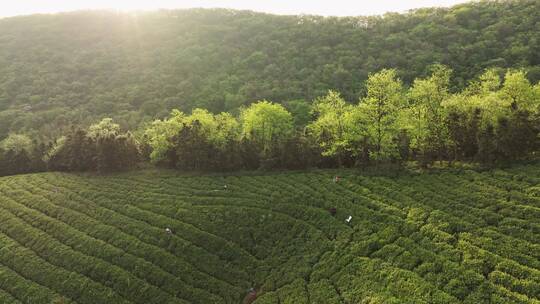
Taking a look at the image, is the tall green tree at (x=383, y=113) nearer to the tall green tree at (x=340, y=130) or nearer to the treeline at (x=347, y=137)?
the treeline at (x=347, y=137)

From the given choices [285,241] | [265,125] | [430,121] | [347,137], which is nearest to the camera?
[285,241]

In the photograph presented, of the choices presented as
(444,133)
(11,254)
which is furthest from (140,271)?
(444,133)

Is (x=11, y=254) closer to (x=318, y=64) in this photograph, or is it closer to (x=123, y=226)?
(x=123, y=226)

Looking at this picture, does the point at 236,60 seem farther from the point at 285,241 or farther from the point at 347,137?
the point at 285,241

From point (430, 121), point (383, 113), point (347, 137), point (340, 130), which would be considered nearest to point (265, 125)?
point (340, 130)

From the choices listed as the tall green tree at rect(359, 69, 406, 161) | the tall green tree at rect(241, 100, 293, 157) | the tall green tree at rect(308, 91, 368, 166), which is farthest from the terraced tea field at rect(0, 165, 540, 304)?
the tall green tree at rect(241, 100, 293, 157)

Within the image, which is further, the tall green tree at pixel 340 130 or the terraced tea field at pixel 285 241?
the tall green tree at pixel 340 130

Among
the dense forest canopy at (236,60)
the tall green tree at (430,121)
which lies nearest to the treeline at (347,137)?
the tall green tree at (430,121)
